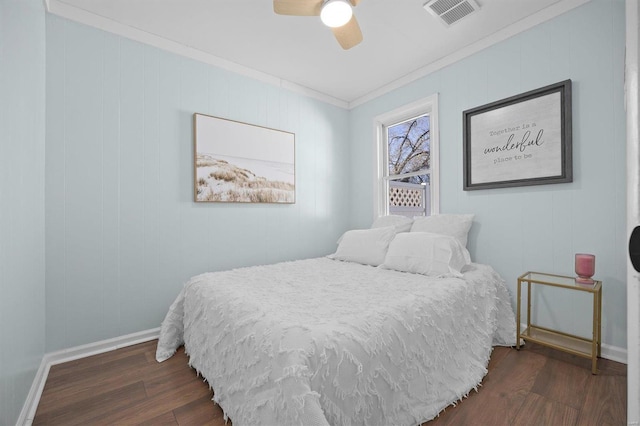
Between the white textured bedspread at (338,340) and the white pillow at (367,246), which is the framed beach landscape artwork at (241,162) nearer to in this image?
the white pillow at (367,246)

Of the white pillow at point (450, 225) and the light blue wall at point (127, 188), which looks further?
the white pillow at point (450, 225)

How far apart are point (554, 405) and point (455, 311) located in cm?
62

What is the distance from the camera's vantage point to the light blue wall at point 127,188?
2025 mm

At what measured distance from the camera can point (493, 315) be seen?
203cm

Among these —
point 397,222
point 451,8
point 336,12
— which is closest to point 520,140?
point 451,8

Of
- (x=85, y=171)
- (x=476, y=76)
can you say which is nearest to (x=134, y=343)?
(x=85, y=171)

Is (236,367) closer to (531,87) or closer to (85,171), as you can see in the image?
(85,171)

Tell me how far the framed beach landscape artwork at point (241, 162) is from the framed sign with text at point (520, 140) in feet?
6.06

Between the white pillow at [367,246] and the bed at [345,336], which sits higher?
the white pillow at [367,246]

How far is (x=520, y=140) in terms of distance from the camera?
7.52 feet

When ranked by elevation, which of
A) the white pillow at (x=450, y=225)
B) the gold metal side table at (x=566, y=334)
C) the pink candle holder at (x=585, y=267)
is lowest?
the gold metal side table at (x=566, y=334)

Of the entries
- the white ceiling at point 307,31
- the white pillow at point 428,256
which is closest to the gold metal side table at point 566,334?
the white pillow at point 428,256

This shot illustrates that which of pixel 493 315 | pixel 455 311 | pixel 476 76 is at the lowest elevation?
pixel 493 315

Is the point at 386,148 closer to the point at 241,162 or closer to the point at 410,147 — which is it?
the point at 410,147
